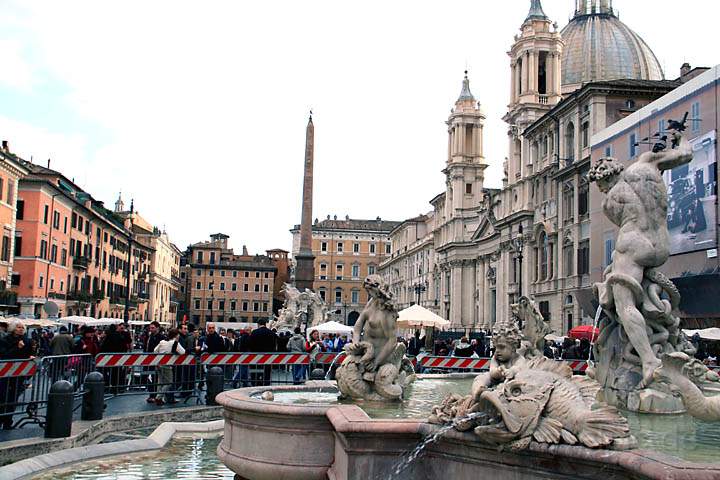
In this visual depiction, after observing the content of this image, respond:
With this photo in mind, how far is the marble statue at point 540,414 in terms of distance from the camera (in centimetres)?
398

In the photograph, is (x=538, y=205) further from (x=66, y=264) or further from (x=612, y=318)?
(x=612, y=318)

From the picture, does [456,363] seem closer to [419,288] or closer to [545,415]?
[545,415]

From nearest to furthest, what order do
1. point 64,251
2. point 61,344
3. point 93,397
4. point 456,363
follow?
point 93,397 → point 61,344 → point 456,363 → point 64,251

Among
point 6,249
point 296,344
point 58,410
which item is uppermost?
point 6,249

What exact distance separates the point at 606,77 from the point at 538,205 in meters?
14.6

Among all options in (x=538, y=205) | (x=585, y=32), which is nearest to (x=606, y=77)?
(x=585, y=32)

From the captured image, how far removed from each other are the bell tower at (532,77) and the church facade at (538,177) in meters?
0.08

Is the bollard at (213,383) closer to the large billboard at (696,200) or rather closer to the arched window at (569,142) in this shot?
the large billboard at (696,200)

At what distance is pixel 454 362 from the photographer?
15.4 m

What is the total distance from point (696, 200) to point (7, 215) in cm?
3289

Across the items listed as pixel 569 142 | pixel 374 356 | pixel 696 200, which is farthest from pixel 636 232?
pixel 569 142

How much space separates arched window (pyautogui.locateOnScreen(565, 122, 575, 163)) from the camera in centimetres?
4764

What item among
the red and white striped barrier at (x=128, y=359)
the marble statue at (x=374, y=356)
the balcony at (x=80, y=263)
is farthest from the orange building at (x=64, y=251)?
the marble statue at (x=374, y=356)

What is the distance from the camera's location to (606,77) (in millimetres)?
60344
